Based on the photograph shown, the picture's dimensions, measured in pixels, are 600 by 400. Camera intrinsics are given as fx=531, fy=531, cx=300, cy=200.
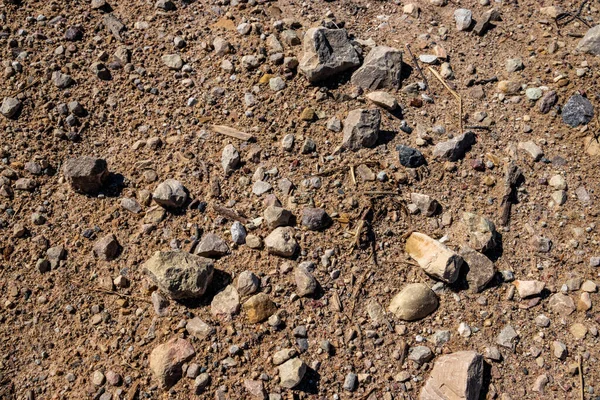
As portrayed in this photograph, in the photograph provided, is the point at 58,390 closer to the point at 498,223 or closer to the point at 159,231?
the point at 159,231

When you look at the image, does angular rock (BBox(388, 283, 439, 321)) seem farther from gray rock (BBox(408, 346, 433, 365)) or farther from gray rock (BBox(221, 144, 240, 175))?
gray rock (BBox(221, 144, 240, 175))

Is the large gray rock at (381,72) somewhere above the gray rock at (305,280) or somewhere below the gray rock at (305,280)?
above

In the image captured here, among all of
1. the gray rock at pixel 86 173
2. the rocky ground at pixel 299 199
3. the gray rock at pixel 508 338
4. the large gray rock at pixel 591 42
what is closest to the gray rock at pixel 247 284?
the rocky ground at pixel 299 199

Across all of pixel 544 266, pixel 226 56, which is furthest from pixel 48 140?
pixel 544 266

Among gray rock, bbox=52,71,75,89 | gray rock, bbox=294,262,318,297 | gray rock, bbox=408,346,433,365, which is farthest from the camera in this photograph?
gray rock, bbox=52,71,75,89

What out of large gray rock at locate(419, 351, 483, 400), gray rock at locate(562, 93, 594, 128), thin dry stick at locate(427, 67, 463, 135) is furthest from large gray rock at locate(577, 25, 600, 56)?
large gray rock at locate(419, 351, 483, 400)

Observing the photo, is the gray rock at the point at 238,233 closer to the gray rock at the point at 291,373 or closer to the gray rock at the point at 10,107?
the gray rock at the point at 291,373
